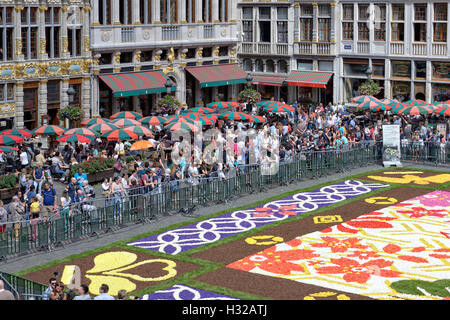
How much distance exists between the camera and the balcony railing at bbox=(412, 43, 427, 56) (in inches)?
2191

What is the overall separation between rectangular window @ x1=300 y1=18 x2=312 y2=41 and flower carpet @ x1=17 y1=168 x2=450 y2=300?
2940cm

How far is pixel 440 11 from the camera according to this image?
180 ft

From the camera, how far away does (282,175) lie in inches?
1385

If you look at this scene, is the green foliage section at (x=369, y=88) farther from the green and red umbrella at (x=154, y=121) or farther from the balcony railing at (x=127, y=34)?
the green and red umbrella at (x=154, y=121)

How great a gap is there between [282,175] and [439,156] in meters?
9.28

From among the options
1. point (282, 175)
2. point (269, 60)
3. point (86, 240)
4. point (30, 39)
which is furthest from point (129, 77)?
point (86, 240)

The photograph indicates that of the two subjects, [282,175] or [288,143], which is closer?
[282,175]

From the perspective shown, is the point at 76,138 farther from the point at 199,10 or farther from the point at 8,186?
the point at 199,10

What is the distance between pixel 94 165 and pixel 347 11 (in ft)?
95.2

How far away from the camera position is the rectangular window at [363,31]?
2291 inches

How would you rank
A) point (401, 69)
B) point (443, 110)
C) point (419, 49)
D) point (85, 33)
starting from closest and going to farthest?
point (443, 110)
point (85, 33)
point (419, 49)
point (401, 69)

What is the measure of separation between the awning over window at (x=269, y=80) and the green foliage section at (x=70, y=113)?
63.9 ft

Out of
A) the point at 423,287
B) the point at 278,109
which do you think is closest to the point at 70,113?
the point at 278,109

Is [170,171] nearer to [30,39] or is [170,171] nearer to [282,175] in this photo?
[282,175]
